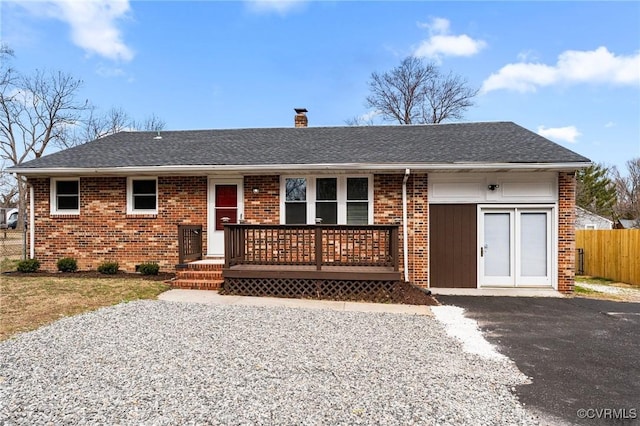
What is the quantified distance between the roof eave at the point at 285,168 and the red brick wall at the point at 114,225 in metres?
0.43

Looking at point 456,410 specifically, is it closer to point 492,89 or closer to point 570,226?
point 570,226

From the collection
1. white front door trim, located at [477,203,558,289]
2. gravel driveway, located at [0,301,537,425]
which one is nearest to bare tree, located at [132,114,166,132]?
white front door trim, located at [477,203,558,289]

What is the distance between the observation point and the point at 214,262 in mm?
9117

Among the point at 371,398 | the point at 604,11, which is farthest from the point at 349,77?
the point at 371,398

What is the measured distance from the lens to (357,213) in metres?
9.57

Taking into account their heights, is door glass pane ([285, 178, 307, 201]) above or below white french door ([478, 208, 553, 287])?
above

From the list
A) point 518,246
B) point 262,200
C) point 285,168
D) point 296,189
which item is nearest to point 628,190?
point 518,246

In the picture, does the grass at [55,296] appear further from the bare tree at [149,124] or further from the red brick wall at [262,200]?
the bare tree at [149,124]

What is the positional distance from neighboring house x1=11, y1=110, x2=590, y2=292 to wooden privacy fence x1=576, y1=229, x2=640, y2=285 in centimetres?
637

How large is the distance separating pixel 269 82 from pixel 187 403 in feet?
70.0

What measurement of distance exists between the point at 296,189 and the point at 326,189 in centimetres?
77

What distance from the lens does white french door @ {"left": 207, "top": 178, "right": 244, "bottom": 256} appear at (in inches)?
393

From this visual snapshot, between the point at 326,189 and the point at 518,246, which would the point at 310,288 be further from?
the point at 518,246

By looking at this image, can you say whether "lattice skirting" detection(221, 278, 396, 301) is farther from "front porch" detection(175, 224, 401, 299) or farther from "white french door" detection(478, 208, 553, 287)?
"white french door" detection(478, 208, 553, 287)
